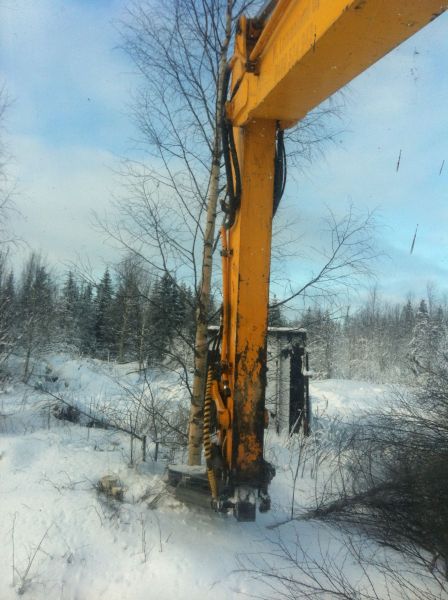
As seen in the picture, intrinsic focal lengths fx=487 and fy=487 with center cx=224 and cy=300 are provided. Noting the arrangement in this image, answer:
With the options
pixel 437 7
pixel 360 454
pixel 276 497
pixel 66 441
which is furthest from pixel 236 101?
pixel 360 454

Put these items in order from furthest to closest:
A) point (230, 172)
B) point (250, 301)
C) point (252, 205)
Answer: point (230, 172) < point (252, 205) < point (250, 301)

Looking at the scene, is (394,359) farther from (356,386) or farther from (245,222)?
(245,222)

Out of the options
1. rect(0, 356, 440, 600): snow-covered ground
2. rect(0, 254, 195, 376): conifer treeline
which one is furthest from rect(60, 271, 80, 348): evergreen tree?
rect(0, 356, 440, 600): snow-covered ground

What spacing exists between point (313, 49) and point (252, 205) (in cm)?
131

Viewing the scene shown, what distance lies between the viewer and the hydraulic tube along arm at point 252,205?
3086mm

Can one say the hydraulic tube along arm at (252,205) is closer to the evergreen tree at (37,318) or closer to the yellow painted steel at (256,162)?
the yellow painted steel at (256,162)

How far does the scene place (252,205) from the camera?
3840mm

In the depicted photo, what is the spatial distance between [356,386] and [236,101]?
71.9 feet

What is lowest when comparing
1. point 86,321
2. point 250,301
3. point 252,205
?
point 250,301

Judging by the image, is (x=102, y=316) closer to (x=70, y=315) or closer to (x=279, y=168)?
(x=70, y=315)

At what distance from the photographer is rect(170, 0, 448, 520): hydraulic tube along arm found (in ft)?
10.1

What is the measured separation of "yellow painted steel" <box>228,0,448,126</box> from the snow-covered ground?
136 inches

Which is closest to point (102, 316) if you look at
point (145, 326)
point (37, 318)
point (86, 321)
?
point (37, 318)

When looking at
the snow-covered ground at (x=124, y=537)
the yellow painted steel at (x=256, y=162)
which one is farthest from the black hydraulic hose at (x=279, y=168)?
the snow-covered ground at (x=124, y=537)
